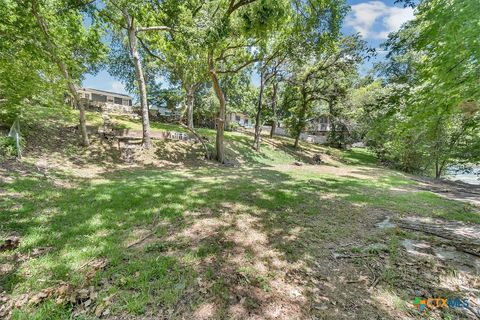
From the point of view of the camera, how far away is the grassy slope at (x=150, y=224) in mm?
2217

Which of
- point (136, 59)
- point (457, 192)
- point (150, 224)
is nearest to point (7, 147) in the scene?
point (136, 59)

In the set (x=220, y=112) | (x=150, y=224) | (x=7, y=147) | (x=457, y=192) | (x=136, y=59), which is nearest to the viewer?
(x=150, y=224)

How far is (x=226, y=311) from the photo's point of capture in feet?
6.54

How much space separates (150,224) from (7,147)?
21.2 feet

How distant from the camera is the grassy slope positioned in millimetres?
2217

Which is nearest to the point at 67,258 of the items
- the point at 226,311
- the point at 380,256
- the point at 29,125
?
the point at 226,311

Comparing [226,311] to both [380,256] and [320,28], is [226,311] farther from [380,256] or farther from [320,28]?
[320,28]

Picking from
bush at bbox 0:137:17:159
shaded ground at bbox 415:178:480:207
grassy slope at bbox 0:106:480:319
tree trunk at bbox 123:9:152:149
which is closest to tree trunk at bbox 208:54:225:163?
tree trunk at bbox 123:9:152:149

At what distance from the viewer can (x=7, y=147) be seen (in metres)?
6.53

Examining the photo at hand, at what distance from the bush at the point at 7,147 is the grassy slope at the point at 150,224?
5.22 feet

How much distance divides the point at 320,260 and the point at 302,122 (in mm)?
18249

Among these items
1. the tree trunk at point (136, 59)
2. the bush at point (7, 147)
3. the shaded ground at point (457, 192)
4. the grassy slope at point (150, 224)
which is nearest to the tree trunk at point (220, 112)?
the tree trunk at point (136, 59)

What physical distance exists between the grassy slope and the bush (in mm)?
1590

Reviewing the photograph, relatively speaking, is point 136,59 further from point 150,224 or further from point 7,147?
point 150,224
